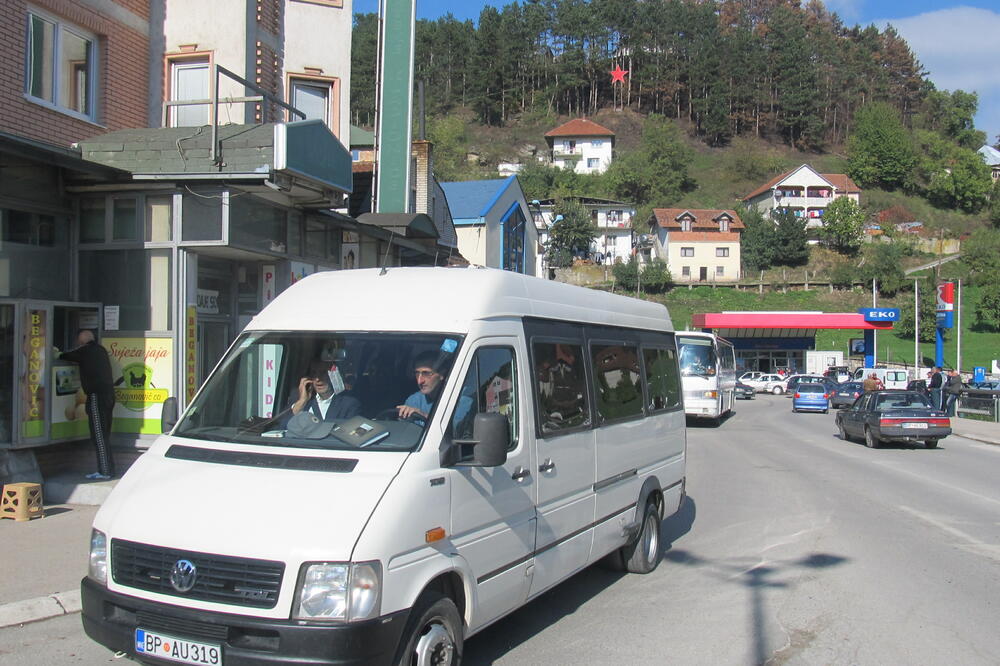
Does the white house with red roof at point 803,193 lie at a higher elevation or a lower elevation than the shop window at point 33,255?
higher

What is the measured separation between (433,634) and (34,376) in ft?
25.9

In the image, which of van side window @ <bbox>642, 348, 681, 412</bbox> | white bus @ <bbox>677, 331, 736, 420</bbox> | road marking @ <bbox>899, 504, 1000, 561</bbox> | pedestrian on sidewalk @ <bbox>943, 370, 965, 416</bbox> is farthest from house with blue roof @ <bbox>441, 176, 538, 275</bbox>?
van side window @ <bbox>642, 348, 681, 412</bbox>

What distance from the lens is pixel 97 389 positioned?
10.1 meters

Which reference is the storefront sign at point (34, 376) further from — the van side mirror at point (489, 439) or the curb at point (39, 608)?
the van side mirror at point (489, 439)

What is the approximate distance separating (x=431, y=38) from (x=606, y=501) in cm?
14133

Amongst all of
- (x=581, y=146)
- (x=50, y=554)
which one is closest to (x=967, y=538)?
(x=50, y=554)

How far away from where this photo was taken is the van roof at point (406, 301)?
5.10 m

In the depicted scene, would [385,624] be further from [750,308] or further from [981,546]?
[750,308]

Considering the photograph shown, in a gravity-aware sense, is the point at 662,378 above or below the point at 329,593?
above

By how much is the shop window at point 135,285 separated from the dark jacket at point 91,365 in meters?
1.01

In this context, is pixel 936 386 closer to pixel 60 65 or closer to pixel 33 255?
pixel 60 65

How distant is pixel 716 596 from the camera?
277 inches

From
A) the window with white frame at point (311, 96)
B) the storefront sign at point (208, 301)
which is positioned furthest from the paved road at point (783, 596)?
the window with white frame at point (311, 96)

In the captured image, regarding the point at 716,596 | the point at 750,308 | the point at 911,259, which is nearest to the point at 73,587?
the point at 716,596
